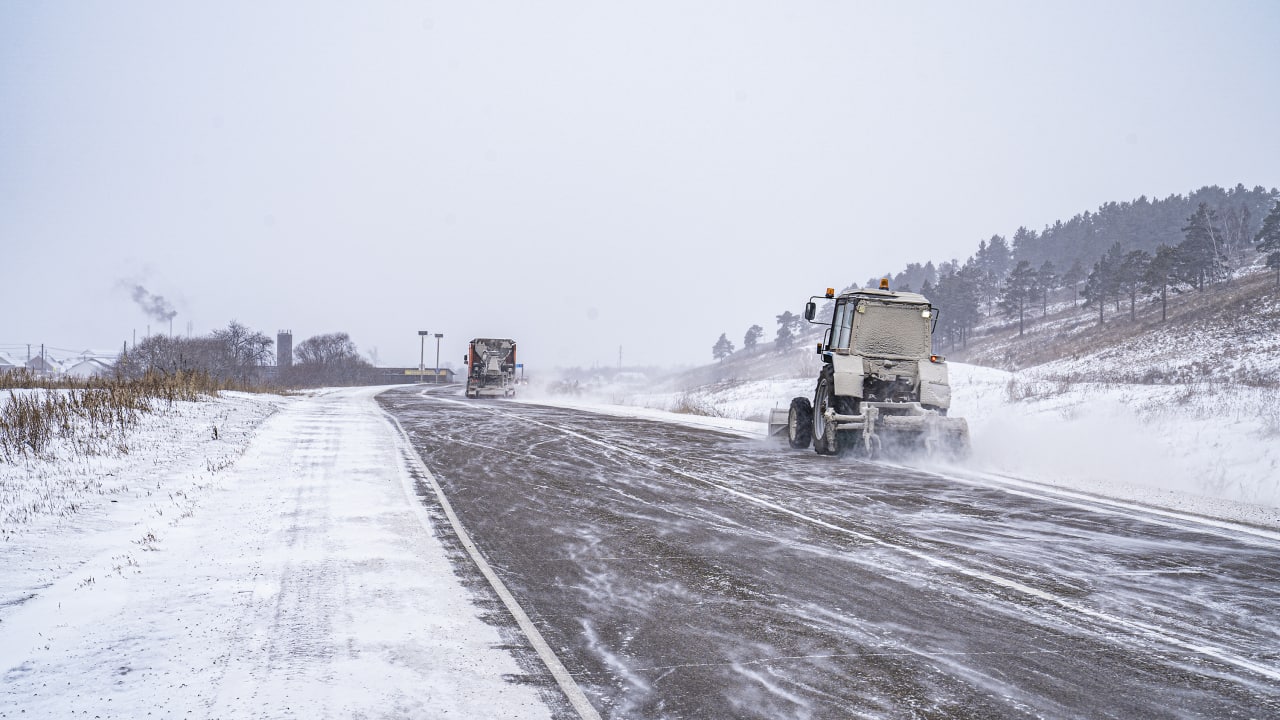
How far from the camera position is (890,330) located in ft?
46.2

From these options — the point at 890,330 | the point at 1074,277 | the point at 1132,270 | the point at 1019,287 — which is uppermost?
the point at 1074,277

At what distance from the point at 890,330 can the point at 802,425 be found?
273cm

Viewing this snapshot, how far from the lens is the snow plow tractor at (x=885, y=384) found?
44.3ft

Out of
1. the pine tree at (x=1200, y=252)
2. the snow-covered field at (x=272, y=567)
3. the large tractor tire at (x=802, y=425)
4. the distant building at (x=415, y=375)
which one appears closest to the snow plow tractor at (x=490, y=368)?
the snow-covered field at (x=272, y=567)

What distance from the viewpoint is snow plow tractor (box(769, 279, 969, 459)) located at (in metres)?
13.5

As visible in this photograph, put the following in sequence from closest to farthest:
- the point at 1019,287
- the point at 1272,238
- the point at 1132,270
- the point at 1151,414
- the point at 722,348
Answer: the point at 1151,414, the point at 1272,238, the point at 1132,270, the point at 1019,287, the point at 722,348

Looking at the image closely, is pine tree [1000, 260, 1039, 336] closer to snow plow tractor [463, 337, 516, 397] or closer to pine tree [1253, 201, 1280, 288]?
pine tree [1253, 201, 1280, 288]

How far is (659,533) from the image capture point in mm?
7688

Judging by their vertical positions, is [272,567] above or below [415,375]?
below

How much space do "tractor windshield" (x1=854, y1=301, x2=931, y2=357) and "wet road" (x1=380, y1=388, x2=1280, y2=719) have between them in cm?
380

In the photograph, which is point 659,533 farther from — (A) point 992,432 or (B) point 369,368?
(B) point 369,368

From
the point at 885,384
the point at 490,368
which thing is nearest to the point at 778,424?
the point at 885,384

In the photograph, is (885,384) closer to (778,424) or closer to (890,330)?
(890,330)

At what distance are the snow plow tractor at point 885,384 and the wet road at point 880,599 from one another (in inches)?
110
